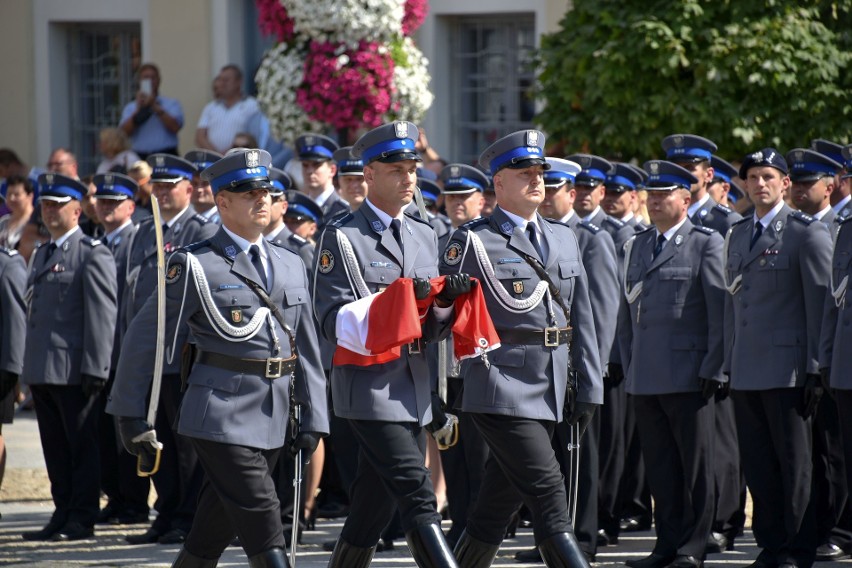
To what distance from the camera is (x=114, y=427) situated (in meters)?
10.3

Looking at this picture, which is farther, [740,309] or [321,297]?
[740,309]

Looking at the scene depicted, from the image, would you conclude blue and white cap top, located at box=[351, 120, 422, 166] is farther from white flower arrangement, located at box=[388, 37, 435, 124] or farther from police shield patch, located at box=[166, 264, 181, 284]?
white flower arrangement, located at box=[388, 37, 435, 124]

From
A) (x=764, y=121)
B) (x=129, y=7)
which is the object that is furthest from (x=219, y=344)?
(x=129, y=7)

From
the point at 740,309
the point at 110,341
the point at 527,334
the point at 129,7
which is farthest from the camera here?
the point at 129,7

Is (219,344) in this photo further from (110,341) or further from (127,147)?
(127,147)

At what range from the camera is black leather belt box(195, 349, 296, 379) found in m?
6.53

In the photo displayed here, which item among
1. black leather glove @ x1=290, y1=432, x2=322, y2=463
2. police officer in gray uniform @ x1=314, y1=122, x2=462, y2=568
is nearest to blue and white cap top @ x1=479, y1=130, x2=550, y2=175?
police officer in gray uniform @ x1=314, y1=122, x2=462, y2=568

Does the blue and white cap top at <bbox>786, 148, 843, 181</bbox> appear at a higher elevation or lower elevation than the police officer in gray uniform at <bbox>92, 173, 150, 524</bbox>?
higher

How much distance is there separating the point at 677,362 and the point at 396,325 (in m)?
2.47

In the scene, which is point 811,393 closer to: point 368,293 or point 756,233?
point 756,233

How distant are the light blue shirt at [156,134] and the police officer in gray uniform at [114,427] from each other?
5459 millimetres

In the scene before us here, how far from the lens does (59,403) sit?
9828 mm

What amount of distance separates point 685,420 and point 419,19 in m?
7.35

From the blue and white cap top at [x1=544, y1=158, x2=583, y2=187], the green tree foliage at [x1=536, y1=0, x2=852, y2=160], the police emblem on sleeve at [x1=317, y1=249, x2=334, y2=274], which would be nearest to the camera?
the police emblem on sleeve at [x1=317, y1=249, x2=334, y2=274]
